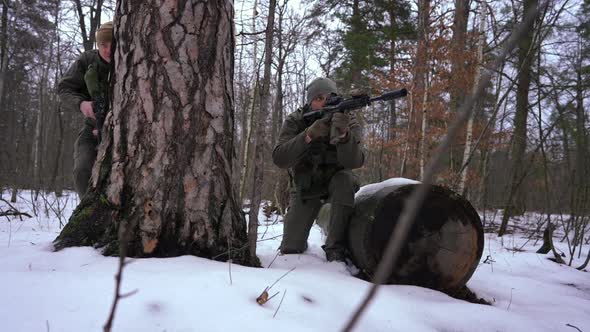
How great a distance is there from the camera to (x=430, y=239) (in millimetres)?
1949

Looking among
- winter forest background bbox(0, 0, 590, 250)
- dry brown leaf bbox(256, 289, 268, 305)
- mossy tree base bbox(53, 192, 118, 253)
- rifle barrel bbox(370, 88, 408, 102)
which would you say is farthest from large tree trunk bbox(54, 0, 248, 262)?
winter forest background bbox(0, 0, 590, 250)

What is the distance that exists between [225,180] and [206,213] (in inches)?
8.0

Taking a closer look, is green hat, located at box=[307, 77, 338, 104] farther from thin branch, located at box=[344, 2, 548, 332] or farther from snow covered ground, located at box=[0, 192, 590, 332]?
thin branch, located at box=[344, 2, 548, 332]

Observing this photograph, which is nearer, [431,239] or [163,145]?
[163,145]

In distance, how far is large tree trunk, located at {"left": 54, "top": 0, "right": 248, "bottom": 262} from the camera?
1.64m

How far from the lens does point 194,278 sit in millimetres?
1240

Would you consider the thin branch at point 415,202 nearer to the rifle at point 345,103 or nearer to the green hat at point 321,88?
the rifle at point 345,103

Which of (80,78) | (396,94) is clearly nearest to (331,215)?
(396,94)

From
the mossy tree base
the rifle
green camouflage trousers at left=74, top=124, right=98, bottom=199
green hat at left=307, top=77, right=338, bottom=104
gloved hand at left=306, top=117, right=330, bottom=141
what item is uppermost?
green hat at left=307, top=77, right=338, bottom=104

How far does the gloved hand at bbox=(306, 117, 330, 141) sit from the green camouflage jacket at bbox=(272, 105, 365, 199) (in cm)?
9

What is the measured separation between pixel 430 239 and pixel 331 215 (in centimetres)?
69

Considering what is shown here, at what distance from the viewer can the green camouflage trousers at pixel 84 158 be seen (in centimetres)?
238

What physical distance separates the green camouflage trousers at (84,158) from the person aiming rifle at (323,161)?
4.28 feet

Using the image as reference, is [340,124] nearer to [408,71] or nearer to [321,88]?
[321,88]
